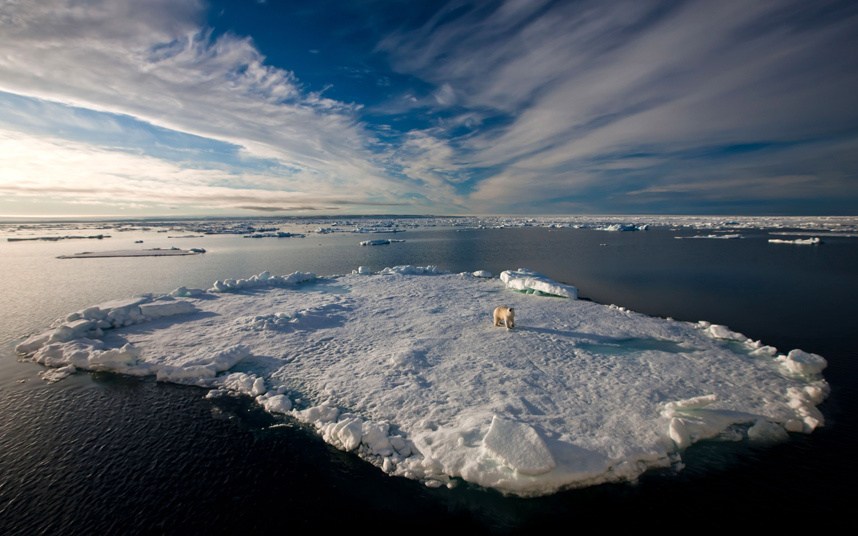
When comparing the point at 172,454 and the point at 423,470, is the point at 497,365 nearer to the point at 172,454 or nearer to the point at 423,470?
the point at 423,470

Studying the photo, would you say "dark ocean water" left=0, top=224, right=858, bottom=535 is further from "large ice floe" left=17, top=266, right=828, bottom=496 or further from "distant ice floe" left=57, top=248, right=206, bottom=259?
"distant ice floe" left=57, top=248, right=206, bottom=259

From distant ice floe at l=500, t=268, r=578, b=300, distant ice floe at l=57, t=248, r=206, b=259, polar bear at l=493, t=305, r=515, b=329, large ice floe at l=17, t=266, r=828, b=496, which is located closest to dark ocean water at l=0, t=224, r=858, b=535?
large ice floe at l=17, t=266, r=828, b=496

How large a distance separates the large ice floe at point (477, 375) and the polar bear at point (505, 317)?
0.43 m

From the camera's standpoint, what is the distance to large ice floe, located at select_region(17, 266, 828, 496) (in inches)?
250

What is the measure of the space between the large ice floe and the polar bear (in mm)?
428

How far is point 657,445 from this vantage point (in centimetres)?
654

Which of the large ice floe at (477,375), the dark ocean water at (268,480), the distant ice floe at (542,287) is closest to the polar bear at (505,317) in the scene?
the large ice floe at (477,375)

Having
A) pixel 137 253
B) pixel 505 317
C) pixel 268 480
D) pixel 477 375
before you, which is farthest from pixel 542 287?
pixel 137 253

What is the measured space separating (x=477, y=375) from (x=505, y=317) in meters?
3.80

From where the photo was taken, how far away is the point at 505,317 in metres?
12.5

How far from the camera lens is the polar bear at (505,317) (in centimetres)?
1243

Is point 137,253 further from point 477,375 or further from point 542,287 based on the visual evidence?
point 477,375

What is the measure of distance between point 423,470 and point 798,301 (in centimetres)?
2175

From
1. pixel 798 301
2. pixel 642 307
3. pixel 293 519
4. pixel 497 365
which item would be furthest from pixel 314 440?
pixel 798 301
